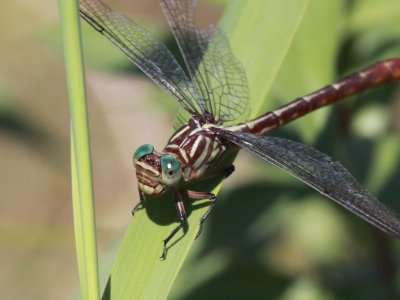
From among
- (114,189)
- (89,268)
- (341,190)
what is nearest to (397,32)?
(341,190)

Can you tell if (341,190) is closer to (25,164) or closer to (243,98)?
(243,98)

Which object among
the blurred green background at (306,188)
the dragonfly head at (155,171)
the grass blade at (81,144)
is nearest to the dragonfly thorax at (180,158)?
the dragonfly head at (155,171)

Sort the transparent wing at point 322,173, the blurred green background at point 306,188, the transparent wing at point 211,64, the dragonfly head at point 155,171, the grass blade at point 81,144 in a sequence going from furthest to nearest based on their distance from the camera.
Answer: the blurred green background at point 306,188 < the transparent wing at point 211,64 < the dragonfly head at point 155,171 < the transparent wing at point 322,173 < the grass blade at point 81,144

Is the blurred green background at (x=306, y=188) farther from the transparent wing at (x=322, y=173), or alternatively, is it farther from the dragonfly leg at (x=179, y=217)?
the dragonfly leg at (x=179, y=217)

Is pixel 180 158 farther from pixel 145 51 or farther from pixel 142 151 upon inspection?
pixel 145 51

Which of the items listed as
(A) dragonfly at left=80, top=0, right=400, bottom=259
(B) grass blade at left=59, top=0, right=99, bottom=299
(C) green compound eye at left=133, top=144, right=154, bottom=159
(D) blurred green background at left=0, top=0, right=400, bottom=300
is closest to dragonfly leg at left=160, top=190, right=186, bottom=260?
(A) dragonfly at left=80, top=0, right=400, bottom=259

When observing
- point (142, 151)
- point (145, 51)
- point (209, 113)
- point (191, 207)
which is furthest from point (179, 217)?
point (145, 51)

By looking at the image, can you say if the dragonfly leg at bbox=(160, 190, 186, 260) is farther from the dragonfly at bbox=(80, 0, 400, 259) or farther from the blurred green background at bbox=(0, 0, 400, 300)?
the blurred green background at bbox=(0, 0, 400, 300)
